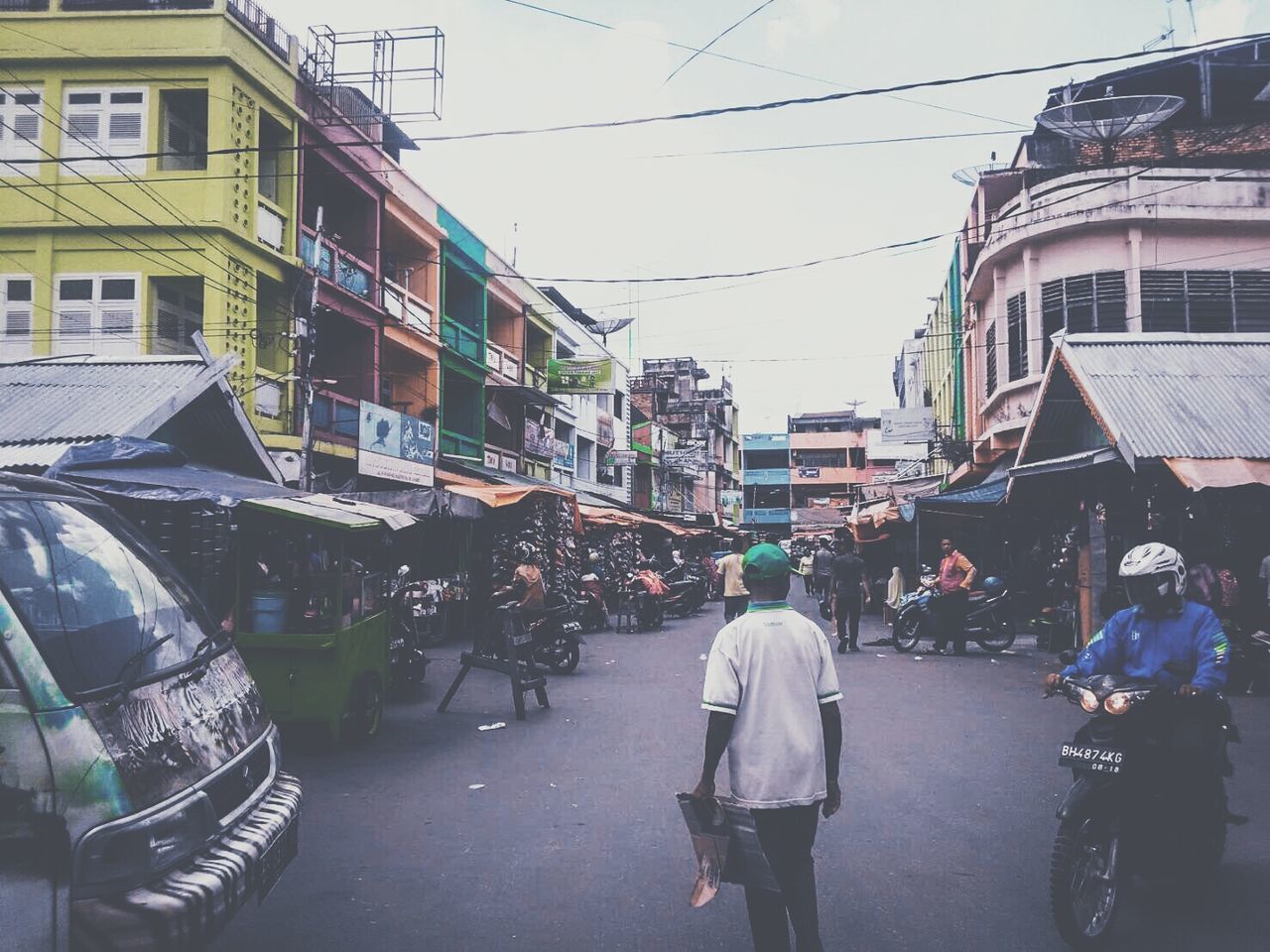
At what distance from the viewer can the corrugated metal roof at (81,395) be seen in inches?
444

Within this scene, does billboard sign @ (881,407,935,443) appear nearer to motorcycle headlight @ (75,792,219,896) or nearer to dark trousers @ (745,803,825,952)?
dark trousers @ (745,803,825,952)

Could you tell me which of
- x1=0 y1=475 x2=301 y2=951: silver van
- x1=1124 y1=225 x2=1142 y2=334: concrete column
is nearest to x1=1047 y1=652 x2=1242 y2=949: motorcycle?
x1=0 y1=475 x2=301 y2=951: silver van

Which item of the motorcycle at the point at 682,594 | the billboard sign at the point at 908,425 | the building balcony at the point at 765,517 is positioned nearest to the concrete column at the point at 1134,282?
the billboard sign at the point at 908,425

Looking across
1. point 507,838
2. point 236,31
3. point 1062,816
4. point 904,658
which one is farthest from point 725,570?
point 1062,816

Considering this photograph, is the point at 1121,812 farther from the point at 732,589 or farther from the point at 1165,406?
the point at 732,589

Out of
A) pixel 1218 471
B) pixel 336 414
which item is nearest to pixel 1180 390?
pixel 1218 471

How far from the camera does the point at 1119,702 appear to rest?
4.55 meters

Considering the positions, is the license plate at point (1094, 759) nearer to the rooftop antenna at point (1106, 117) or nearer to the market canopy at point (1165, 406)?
the market canopy at point (1165, 406)

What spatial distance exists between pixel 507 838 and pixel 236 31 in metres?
17.2

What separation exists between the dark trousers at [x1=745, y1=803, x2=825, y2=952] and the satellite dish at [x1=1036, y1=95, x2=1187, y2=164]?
17.8 meters

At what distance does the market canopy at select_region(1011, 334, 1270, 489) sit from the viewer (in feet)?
36.1

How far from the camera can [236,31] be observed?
731 inches

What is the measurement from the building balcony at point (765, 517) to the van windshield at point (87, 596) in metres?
80.9

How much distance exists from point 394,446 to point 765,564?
19.1 meters
